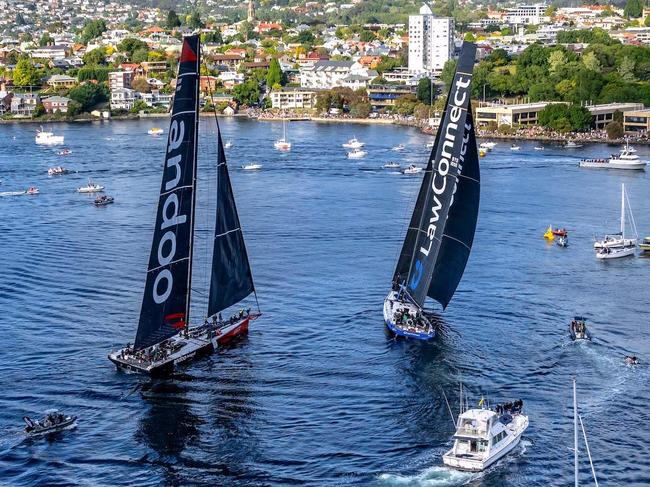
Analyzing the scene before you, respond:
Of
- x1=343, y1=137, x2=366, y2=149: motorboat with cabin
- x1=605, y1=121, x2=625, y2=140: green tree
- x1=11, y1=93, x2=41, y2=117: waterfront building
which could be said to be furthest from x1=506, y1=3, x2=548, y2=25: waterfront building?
x1=343, y1=137, x2=366, y2=149: motorboat with cabin

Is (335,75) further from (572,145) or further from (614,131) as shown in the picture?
(572,145)

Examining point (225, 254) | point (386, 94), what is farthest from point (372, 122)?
point (225, 254)

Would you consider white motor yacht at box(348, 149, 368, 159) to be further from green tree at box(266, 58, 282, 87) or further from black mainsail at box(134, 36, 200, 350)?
green tree at box(266, 58, 282, 87)

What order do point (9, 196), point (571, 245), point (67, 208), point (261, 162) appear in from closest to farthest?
point (571, 245) → point (67, 208) → point (9, 196) → point (261, 162)

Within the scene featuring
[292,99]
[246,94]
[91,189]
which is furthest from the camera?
[246,94]

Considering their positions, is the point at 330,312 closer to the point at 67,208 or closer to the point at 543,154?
the point at 67,208

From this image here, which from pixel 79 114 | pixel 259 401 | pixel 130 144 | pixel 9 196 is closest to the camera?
pixel 259 401

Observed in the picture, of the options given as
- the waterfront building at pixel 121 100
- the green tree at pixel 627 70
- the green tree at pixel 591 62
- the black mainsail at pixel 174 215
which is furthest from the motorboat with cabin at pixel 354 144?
the black mainsail at pixel 174 215

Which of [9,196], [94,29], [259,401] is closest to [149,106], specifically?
[9,196]
